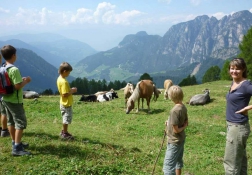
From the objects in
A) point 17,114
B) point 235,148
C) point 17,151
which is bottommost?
point 17,151

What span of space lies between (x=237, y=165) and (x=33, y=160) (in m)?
5.56

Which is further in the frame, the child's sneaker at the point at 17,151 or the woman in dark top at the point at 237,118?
the child's sneaker at the point at 17,151

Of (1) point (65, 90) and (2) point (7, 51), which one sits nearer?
(2) point (7, 51)

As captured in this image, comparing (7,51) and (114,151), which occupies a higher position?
(7,51)

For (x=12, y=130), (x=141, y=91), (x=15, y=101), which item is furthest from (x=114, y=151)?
(x=141, y=91)

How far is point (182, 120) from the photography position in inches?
237

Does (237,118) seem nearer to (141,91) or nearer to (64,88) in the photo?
(64,88)

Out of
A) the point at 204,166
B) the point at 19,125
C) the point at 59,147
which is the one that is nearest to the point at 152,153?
the point at 204,166

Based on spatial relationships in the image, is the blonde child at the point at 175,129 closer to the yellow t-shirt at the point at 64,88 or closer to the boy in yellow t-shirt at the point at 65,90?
the boy in yellow t-shirt at the point at 65,90

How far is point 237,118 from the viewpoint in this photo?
5.76 m

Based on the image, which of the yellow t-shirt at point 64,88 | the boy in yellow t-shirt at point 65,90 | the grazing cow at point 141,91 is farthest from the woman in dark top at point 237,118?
the grazing cow at point 141,91

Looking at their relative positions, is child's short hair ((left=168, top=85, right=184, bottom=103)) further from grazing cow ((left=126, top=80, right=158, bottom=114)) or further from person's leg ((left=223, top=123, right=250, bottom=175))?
grazing cow ((left=126, top=80, right=158, bottom=114))

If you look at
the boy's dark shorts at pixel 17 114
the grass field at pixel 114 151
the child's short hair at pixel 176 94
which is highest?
the child's short hair at pixel 176 94

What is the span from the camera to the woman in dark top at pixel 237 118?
566 centimetres
